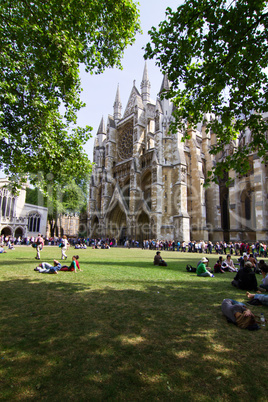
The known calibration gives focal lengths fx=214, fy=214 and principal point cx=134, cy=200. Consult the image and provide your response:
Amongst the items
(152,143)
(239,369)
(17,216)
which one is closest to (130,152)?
(152,143)

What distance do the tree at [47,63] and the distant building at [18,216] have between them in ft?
84.2

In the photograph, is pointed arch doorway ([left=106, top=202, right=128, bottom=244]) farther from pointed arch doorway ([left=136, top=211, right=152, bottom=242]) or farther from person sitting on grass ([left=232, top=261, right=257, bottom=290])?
person sitting on grass ([left=232, top=261, right=257, bottom=290])

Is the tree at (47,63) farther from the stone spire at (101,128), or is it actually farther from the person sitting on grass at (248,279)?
the stone spire at (101,128)

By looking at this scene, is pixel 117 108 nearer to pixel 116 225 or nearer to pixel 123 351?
pixel 116 225

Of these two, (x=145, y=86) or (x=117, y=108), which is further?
(x=117, y=108)

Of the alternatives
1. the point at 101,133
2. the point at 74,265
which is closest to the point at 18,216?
the point at 101,133

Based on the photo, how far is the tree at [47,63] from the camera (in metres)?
7.38

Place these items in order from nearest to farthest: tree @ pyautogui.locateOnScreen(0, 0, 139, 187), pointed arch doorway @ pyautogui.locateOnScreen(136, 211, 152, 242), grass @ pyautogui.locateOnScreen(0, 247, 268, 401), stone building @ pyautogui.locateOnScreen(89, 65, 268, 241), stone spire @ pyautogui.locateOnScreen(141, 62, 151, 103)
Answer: grass @ pyautogui.locateOnScreen(0, 247, 268, 401), tree @ pyautogui.locateOnScreen(0, 0, 139, 187), stone building @ pyautogui.locateOnScreen(89, 65, 268, 241), pointed arch doorway @ pyautogui.locateOnScreen(136, 211, 152, 242), stone spire @ pyautogui.locateOnScreen(141, 62, 151, 103)

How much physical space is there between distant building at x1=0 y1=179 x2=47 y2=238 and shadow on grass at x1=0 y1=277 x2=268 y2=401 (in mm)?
31966

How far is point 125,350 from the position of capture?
2.80 metres

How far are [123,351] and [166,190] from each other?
2563 centimetres

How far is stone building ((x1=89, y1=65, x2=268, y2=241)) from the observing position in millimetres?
25500

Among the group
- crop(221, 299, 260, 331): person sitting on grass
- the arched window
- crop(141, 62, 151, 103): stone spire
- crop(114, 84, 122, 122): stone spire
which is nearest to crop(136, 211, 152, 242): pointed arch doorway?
the arched window

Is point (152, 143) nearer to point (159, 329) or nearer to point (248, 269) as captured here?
point (248, 269)
